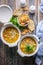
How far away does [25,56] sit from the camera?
1.90m

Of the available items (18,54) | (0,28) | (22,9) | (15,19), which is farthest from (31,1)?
(18,54)

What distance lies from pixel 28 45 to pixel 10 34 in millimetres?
184

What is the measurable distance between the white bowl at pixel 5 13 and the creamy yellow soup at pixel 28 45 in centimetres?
25

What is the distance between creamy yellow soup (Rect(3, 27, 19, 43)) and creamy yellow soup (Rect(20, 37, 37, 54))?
80 mm

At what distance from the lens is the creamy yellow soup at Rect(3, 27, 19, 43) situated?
187 cm

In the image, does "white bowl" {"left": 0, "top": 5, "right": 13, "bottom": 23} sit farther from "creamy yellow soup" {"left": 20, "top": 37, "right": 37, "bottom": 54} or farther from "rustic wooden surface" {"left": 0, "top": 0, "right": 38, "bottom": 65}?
"creamy yellow soup" {"left": 20, "top": 37, "right": 37, "bottom": 54}

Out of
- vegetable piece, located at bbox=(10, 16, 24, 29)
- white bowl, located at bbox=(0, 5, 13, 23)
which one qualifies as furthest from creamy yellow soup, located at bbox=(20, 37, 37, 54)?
white bowl, located at bbox=(0, 5, 13, 23)

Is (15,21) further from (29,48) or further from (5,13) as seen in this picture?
(29,48)

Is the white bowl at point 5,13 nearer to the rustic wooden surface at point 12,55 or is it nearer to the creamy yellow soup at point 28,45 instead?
the rustic wooden surface at point 12,55

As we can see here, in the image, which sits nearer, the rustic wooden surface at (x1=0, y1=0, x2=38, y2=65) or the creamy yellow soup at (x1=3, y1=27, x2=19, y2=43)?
the creamy yellow soup at (x1=3, y1=27, x2=19, y2=43)

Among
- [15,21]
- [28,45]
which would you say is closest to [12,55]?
[28,45]

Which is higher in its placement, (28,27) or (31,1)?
(31,1)

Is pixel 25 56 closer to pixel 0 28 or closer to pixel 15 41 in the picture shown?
pixel 15 41

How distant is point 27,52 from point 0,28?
34 cm
